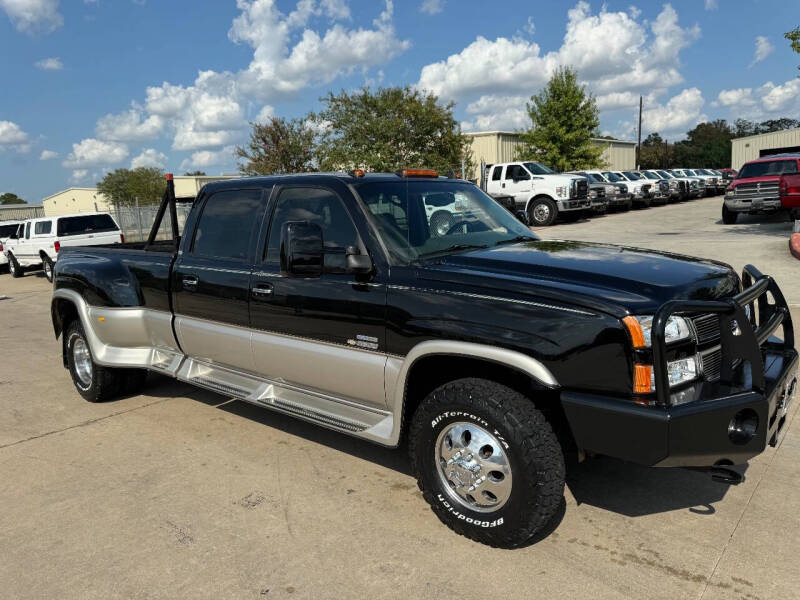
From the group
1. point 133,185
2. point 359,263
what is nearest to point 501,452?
point 359,263

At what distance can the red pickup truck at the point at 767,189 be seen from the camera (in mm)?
17141

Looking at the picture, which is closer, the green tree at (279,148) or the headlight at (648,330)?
the headlight at (648,330)

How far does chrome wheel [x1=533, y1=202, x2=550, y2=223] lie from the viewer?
72.2 ft

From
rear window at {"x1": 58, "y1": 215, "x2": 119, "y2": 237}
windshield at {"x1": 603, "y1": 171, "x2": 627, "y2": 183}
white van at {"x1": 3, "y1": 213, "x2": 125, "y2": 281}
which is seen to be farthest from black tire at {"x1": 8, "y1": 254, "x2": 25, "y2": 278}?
windshield at {"x1": 603, "y1": 171, "x2": 627, "y2": 183}

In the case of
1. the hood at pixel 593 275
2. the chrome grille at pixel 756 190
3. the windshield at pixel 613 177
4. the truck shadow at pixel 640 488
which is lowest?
the truck shadow at pixel 640 488

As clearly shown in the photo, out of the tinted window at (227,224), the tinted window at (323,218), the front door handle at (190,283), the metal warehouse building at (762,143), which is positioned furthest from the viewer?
the metal warehouse building at (762,143)

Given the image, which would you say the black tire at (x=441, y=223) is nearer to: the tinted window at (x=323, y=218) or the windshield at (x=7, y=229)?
the tinted window at (x=323, y=218)

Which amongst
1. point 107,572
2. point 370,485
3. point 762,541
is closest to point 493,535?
point 370,485

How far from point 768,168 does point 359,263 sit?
761 inches

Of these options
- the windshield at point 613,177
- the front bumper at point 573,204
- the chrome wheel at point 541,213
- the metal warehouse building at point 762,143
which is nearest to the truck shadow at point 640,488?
the front bumper at point 573,204

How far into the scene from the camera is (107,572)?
10.2ft

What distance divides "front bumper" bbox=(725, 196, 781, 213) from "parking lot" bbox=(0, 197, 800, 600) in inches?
628

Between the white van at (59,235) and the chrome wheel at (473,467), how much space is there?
590 inches

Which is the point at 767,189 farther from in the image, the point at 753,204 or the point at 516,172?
the point at 516,172
